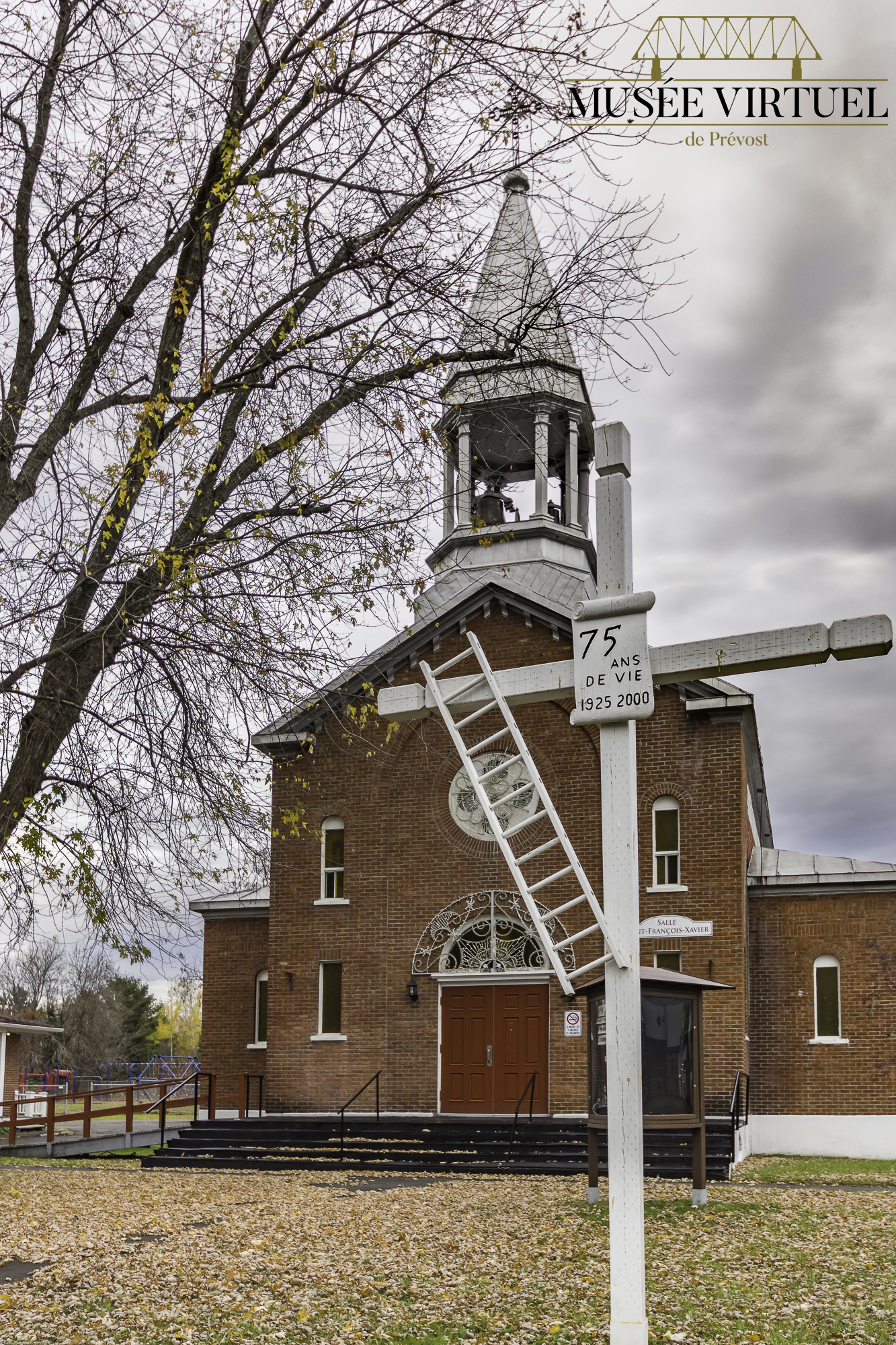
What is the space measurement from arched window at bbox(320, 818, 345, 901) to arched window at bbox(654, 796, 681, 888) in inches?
241

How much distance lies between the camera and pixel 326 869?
24344 millimetres

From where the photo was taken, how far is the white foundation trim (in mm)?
21281

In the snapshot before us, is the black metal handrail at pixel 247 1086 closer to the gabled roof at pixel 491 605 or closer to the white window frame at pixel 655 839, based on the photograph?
the gabled roof at pixel 491 605

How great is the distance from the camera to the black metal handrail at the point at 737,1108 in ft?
61.0

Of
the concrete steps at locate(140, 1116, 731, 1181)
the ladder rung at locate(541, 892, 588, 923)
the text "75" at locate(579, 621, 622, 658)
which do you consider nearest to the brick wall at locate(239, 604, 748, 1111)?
the concrete steps at locate(140, 1116, 731, 1181)

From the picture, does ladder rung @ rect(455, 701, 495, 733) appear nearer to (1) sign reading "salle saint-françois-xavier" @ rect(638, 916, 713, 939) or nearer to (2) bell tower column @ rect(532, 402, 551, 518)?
(2) bell tower column @ rect(532, 402, 551, 518)

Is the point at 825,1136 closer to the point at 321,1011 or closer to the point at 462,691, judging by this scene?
the point at 321,1011

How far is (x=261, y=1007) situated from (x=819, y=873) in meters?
11.9

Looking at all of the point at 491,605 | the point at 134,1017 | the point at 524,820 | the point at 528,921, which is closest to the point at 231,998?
the point at 528,921

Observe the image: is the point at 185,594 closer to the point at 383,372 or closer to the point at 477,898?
the point at 383,372

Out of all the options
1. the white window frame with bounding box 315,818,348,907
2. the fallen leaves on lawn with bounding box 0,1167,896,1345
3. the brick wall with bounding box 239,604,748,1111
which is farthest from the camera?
the white window frame with bounding box 315,818,348,907

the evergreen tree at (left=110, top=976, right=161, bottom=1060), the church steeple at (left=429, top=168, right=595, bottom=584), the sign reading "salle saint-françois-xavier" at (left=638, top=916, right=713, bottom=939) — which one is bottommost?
the evergreen tree at (left=110, top=976, right=161, bottom=1060)

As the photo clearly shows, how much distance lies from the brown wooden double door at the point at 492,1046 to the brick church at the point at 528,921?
0.11 ft

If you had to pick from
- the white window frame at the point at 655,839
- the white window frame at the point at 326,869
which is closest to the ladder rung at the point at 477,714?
the white window frame at the point at 655,839
